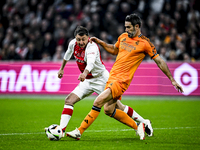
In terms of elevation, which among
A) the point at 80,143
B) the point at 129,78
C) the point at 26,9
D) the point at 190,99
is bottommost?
the point at 190,99

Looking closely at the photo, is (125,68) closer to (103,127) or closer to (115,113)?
(115,113)

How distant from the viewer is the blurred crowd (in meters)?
15.0

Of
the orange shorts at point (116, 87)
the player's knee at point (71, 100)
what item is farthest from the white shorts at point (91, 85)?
the orange shorts at point (116, 87)

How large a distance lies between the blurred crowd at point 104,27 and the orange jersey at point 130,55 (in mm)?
8343

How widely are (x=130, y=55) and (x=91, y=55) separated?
0.69 meters

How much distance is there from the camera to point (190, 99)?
13.6 m

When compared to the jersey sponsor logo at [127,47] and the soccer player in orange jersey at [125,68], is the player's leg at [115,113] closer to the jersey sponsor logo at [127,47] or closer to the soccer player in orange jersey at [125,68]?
the soccer player in orange jersey at [125,68]

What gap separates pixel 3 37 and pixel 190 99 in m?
9.56

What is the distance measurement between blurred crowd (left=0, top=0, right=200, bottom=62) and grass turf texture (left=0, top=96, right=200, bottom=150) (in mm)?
2472

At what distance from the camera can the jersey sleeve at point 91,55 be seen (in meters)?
6.13

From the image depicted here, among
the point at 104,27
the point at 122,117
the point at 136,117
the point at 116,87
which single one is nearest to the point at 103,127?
the point at 136,117

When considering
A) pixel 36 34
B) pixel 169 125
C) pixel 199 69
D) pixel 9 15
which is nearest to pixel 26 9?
pixel 9 15

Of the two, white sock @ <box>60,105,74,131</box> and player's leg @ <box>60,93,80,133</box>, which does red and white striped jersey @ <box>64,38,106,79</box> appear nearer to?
player's leg @ <box>60,93,80,133</box>

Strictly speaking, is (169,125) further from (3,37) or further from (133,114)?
(3,37)
